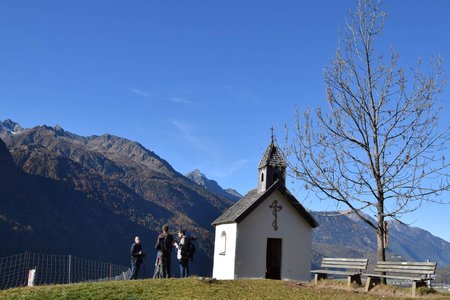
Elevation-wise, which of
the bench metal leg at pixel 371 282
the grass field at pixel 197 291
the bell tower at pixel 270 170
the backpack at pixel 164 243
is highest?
the bell tower at pixel 270 170

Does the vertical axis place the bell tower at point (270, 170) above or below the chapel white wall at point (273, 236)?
above

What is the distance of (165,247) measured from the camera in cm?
2575

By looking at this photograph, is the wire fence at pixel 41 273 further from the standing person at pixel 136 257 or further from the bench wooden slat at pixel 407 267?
the bench wooden slat at pixel 407 267

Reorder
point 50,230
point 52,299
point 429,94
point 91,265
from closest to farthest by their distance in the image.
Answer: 1. point 52,299
2. point 429,94
3. point 91,265
4. point 50,230

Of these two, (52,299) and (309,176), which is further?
(309,176)

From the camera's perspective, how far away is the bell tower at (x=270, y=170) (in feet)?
116

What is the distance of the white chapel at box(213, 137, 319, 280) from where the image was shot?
109 feet

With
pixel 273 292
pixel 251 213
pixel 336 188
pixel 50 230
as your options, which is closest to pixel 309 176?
pixel 336 188

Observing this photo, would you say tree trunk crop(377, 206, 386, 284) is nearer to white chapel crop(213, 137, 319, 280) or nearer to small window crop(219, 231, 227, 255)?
white chapel crop(213, 137, 319, 280)

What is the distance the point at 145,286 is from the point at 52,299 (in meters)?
3.60

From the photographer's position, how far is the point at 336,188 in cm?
2331

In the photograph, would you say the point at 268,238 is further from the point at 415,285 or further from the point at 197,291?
the point at 415,285

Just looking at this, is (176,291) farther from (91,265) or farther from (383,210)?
(91,265)

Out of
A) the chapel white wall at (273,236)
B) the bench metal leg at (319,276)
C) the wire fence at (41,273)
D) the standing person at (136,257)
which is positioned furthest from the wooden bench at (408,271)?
the wire fence at (41,273)
